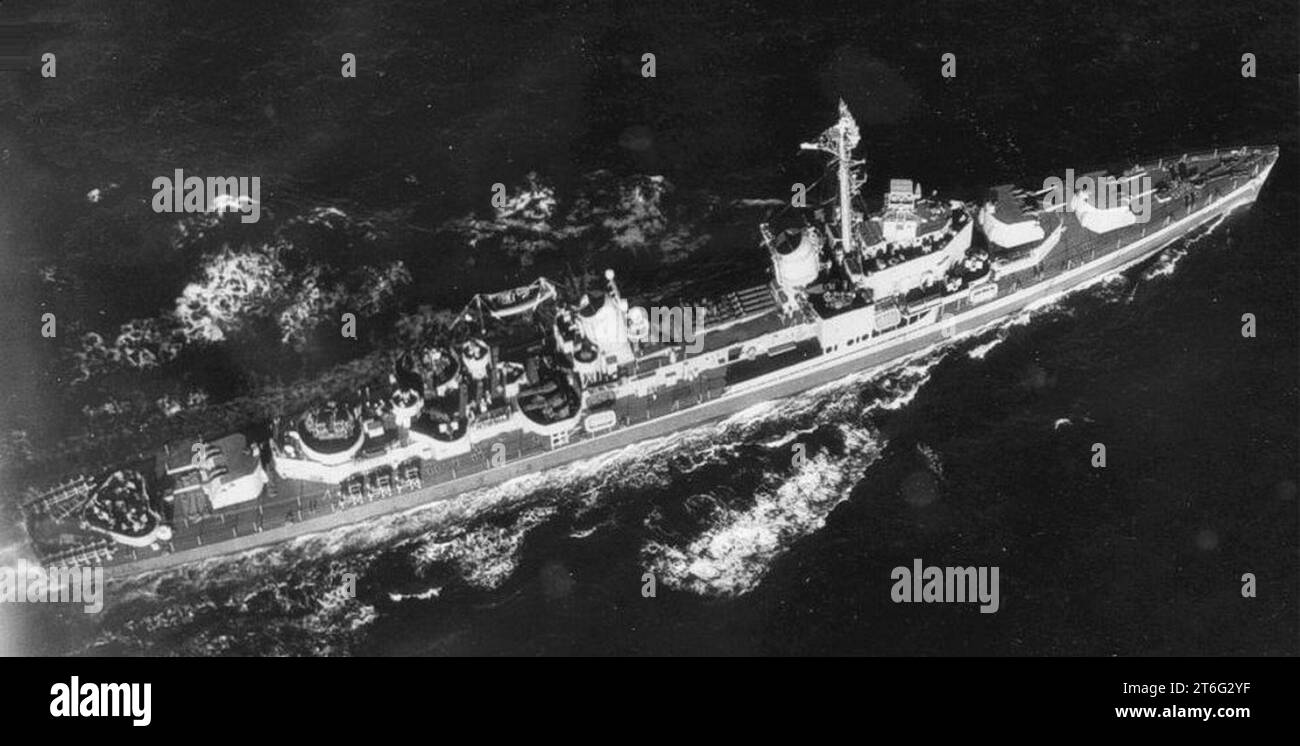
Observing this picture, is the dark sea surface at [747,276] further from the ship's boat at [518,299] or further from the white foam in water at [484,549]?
the ship's boat at [518,299]

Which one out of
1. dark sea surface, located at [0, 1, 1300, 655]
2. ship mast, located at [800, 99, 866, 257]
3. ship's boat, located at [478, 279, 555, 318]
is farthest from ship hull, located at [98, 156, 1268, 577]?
ship's boat, located at [478, 279, 555, 318]

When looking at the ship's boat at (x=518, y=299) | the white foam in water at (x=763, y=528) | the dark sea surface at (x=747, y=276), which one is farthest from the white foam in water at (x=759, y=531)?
the ship's boat at (x=518, y=299)

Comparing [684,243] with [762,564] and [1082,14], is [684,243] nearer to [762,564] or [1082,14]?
[762,564]

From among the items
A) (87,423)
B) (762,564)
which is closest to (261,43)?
(87,423)

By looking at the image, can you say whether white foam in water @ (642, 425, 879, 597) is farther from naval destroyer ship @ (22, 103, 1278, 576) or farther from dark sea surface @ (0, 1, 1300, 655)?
naval destroyer ship @ (22, 103, 1278, 576)

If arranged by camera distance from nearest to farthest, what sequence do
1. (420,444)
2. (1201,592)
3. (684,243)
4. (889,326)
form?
(1201,592) < (420,444) < (889,326) < (684,243)

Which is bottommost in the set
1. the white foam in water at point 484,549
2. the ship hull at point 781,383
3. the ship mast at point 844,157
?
the white foam in water at point 484,549
